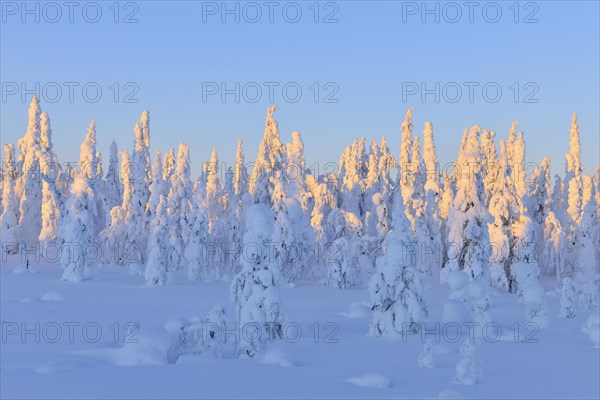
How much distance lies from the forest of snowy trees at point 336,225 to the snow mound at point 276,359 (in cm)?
80

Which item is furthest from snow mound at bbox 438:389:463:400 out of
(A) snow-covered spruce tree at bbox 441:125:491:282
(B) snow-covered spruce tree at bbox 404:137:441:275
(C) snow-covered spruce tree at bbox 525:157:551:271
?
(C) snow-covered spruce tree at bbox 525:157:551:271

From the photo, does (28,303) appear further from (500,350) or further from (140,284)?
(500,350)

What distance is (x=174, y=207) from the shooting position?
40875mm

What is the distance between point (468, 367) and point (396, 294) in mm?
6512

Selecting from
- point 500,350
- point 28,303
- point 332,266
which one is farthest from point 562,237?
point 28,303

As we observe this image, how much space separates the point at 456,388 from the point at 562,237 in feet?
117

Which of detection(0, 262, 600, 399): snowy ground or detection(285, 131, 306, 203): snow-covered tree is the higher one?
detection(285, 131, 306, 203): snow-covered tree

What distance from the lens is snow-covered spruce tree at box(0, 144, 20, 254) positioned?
48.4m

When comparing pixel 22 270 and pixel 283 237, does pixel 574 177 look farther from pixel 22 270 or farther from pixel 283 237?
pixel 22 270

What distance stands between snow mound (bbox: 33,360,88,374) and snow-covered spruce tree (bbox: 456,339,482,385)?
20.5 feet

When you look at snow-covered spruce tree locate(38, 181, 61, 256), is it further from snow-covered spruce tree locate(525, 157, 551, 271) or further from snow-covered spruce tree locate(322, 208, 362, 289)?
snow-covered spruce tree locate(525, 157, 551, 271)

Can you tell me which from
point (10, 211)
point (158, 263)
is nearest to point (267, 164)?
point (158, 263)

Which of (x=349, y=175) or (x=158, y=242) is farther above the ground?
(x=349, y=175)

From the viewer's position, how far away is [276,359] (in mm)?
12461
